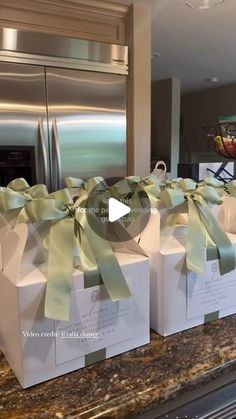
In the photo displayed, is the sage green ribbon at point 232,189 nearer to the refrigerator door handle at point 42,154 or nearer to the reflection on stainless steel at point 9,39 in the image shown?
the refrigerator door handle at point 42,154

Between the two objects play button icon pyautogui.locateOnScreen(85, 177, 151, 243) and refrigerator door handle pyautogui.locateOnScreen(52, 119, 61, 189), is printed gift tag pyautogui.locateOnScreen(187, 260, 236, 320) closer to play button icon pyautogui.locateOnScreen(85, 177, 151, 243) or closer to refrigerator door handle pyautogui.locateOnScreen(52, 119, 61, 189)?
play button icon pyautogui.locateOnScreen(85, 177, 151, 243)

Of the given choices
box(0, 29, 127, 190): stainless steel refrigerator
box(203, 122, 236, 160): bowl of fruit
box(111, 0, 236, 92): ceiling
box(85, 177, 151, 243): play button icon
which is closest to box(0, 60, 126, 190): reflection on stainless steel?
box(0, 29, 127, 190): stainless steel refrigerator

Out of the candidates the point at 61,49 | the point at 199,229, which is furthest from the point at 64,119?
the point at 199,229

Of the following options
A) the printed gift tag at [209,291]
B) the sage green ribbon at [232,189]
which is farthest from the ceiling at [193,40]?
the printed gift tag at [209,291]

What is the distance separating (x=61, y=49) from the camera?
7.36 ft

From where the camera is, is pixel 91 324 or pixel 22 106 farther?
pixel 22 106

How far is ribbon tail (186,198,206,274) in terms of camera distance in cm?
58

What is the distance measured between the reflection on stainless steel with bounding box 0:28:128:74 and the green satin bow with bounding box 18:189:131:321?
1.93 meters

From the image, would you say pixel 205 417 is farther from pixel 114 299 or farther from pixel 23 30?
pixel 23 30

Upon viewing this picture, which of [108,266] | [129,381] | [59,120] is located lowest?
[129,381]

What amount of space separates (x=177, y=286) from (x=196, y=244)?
8 cm

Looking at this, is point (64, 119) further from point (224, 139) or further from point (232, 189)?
point (232, 189)

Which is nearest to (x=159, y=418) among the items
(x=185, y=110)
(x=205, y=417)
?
(x=205, y=417)

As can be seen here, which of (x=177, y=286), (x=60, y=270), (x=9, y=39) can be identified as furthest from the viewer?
(x=9, y=39)
